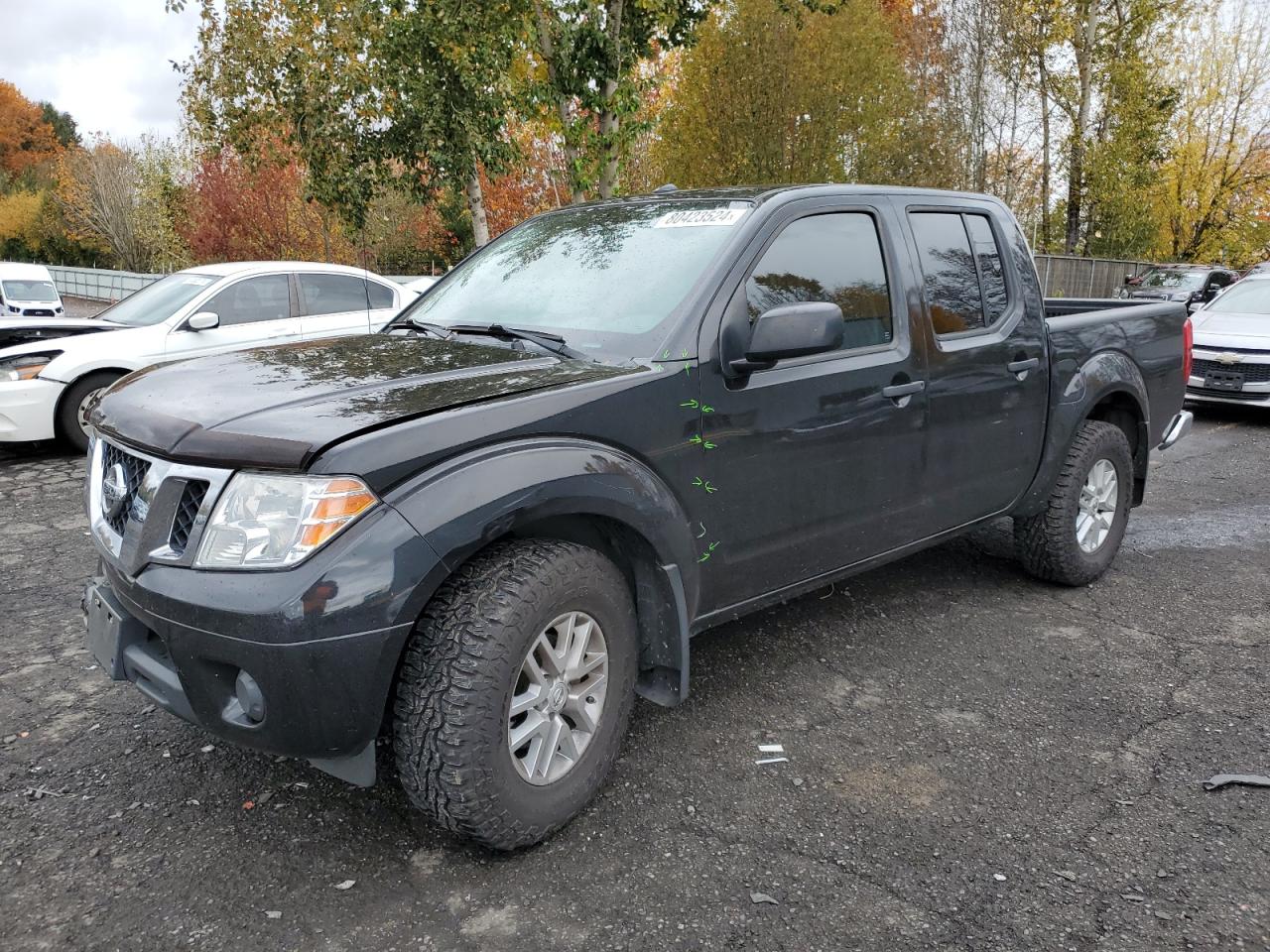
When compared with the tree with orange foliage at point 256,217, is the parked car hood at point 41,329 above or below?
below

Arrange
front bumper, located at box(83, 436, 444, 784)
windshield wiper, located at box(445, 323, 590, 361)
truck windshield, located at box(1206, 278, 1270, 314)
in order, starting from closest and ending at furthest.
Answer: front bumper, located at box(83, 436, 444, 784) → windshield wiper, located at box(445, 323, 590, 361) → truck windshield, located at box(1206, 278, 1270, 314)

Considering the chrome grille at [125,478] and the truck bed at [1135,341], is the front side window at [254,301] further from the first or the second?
the truck bed at [1135,341]

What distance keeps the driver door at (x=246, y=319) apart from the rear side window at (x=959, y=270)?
5993 millimetres

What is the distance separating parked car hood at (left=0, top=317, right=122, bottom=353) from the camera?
7949 millimetres

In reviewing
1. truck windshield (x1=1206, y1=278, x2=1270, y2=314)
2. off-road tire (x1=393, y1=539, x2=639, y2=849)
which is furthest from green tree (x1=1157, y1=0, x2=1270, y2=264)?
off-road tire (x1=393, y1=539, x2=639, y2=849)

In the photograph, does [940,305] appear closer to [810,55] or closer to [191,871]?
[191,871]

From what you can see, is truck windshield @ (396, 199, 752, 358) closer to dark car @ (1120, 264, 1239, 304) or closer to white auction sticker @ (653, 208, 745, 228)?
white auction sticker @ (653, 208, 745, 228)

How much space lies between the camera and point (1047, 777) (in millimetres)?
3068

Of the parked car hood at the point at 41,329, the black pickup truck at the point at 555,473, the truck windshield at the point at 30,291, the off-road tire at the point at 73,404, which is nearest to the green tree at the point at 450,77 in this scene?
the parked car hood at the point at 41,329

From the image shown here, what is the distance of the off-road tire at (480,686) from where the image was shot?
2.39 m

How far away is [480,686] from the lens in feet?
7.85

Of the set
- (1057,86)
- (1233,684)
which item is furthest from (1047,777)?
(1057,86)

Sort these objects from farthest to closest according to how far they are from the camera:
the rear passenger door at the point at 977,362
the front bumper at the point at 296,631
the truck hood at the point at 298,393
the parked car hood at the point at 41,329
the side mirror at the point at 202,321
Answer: the side mirror at the point at 202,321 → the parked car hood at the point at 41,329 → the rear passenger door at the point at 977,362 → the truck hood at the point at 298,393 → the front bumper at the point at 296,631

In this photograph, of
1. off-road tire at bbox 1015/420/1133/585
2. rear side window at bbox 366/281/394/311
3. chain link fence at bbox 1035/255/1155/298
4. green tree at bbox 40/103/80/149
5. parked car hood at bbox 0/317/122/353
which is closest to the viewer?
off-road tire at bbox 1015/420/1133/585
